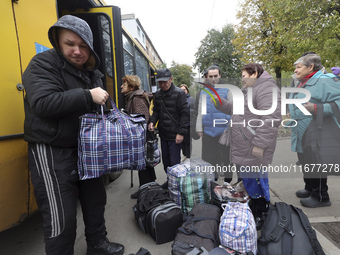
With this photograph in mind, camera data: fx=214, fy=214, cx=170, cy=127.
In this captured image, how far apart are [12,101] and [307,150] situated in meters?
3.05

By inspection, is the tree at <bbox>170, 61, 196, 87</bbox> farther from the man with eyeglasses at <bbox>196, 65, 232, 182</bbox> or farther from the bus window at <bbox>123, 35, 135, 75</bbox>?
the man with eyeglasses at <bbox>196, 65, 232, 182</bbox>

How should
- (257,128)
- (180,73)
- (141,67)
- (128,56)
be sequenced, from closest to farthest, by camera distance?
(257,128)
(128,56)
(141,67)
(180,73)

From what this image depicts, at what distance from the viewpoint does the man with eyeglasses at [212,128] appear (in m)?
3.20

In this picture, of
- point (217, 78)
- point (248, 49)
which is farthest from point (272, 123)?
point (248, 49)

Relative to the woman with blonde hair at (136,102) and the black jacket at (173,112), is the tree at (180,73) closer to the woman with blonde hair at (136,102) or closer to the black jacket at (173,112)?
the woman with blonde hair at (136,102)

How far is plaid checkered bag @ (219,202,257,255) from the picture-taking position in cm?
179

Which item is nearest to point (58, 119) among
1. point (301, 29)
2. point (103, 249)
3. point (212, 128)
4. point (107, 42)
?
point (103, 249)

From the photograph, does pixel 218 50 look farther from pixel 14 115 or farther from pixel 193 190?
pixel 14 115

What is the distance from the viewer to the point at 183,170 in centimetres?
267

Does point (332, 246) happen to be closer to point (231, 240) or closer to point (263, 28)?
point (231, 240)

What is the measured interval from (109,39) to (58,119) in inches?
81.8

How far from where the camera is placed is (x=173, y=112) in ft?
10.5

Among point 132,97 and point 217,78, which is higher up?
point 217,78

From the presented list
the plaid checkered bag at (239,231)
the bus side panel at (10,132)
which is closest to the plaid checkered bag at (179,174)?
the plaid checkered bag at (239,231)
